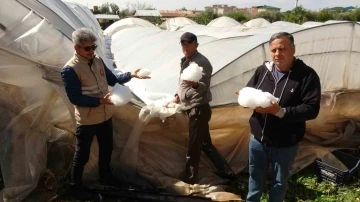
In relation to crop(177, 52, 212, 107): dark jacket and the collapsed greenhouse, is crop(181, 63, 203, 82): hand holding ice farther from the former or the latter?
the collapsed greenhouse

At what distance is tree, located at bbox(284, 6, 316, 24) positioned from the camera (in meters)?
37.2

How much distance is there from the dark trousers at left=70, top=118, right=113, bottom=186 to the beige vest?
0.10m

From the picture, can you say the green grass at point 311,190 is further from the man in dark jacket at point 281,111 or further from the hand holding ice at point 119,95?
the hand holding ice at point 119,95

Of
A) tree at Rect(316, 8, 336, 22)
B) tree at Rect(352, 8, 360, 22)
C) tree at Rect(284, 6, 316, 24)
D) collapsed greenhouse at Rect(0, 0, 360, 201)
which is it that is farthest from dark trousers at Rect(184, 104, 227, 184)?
tree at Rect(352, 8, 360, 22)

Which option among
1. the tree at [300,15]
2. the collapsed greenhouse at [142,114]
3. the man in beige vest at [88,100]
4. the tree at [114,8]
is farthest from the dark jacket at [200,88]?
the tree at [114,8]

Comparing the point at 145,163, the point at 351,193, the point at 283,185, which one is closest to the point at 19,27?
the point at 145,163

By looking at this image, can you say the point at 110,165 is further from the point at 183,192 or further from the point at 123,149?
the point at 183,192

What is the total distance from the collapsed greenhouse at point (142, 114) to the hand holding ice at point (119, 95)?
0.62m

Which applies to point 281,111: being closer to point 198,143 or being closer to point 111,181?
point 198,143

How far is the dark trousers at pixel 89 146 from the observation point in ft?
11.3

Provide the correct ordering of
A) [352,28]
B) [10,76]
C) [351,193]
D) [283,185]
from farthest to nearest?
[352,28] → [351,193] → [10,76] → [283,185]

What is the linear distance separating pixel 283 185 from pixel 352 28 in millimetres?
3075

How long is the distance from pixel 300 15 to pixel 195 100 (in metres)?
38.3

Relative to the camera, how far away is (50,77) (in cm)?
368
